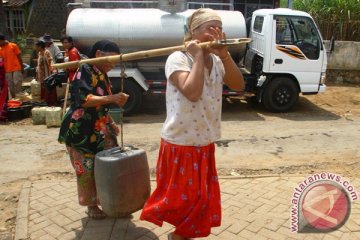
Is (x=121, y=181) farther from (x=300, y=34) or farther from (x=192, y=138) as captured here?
(x=300, y=34)

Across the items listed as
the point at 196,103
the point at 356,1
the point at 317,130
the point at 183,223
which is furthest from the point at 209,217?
the point at 356,1

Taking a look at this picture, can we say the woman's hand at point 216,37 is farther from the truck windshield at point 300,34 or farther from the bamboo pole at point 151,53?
the truck windshield at point 300,34

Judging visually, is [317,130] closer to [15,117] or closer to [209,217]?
[209,217]

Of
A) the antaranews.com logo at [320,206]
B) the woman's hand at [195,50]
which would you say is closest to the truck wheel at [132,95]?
the antaranews.com logo at [320,206]

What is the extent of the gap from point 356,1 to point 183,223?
1273cm

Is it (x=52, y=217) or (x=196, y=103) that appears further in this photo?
(x=52, y=217)

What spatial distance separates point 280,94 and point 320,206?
508 centimetres

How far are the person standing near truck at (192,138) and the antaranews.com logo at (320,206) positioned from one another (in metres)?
1.08

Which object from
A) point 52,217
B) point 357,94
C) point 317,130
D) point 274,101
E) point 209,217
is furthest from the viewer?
point 357,94

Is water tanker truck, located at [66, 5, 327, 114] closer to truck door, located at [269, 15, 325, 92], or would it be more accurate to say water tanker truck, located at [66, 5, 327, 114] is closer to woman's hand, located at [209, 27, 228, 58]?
truck door, located at [269, 15, 325, 92]

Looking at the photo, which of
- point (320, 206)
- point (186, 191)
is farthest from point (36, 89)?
point (186, 191)

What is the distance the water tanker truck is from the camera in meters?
7.67

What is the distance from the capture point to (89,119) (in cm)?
303

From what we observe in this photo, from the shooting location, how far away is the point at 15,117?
25.2ft
